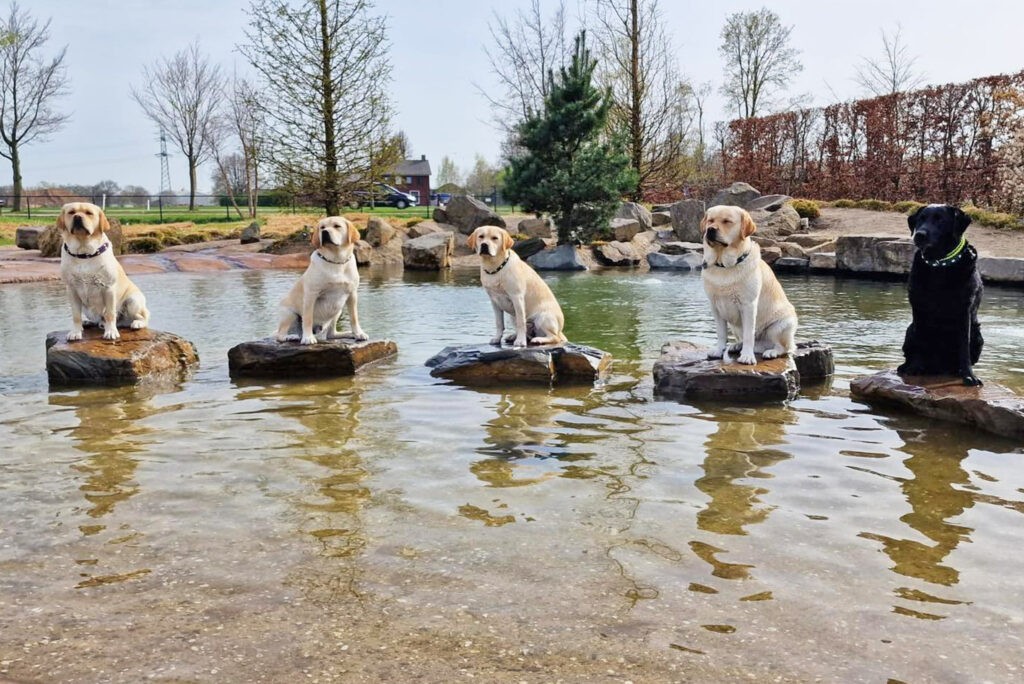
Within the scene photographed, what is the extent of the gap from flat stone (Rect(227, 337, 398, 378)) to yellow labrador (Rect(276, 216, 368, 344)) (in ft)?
0.52

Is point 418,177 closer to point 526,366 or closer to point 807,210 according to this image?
point 807,210

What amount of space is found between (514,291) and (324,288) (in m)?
1.79

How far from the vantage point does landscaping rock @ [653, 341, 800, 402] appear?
22.6 feet

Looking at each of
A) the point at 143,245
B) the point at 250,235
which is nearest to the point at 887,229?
the point at 250,235

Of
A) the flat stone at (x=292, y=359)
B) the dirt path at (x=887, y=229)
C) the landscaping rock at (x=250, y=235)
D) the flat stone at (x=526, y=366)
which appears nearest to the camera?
the flat stone at (x=526, y=366)

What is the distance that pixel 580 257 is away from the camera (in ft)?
76.5

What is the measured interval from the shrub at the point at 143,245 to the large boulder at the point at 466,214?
9.23 metres

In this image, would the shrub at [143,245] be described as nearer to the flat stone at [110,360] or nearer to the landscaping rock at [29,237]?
the landscaping rock at [29,237]

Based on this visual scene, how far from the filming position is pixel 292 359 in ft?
26.8

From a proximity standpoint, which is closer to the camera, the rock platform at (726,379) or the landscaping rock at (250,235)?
the rock platform at (726,379)

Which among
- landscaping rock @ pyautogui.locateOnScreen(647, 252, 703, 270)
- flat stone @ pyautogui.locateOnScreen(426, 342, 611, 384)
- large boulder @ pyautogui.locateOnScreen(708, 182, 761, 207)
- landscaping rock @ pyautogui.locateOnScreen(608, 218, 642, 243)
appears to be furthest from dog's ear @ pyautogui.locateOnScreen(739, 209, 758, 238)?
A: large boulder @ pyautogui.locateOnScreen(708, 182, 761, 207)

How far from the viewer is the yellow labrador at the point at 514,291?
772 cm

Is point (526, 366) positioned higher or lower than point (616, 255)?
lower

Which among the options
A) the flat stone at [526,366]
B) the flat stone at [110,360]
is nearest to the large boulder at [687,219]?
the flat stone at [526,366]
